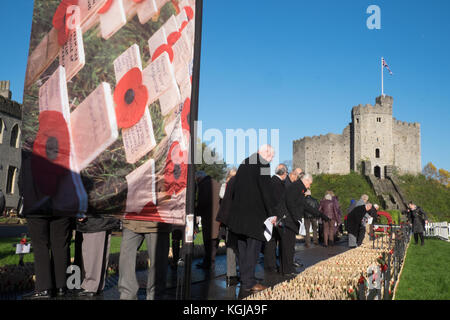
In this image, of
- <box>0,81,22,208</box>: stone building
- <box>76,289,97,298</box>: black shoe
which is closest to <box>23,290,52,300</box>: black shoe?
<box>76,289,97,298</box>: black shoe

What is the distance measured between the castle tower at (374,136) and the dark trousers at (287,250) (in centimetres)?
5640

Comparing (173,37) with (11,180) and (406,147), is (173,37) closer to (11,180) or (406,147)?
(11,180)

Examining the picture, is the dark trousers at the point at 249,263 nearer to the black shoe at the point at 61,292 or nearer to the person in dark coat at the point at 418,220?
the black shoe at the point at 61,292

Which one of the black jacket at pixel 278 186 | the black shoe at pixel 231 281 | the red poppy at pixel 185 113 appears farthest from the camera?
the black jacket at pixel 278 186

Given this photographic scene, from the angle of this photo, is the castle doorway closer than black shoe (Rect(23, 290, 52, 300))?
No

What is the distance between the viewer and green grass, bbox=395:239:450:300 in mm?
6535

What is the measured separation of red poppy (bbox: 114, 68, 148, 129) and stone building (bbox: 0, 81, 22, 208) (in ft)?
91.5

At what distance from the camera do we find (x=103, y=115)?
373 cm

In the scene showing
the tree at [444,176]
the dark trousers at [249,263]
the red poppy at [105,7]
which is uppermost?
the tree at [444,176]

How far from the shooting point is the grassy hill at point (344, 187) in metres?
51.7

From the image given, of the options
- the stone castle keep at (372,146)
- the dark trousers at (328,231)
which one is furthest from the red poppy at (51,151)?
the stone castle keep at (372,146)

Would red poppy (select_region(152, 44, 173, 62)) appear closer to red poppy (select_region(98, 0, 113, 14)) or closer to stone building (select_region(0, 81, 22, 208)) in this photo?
red poppy (select_region(98, 0, 113, 14))
